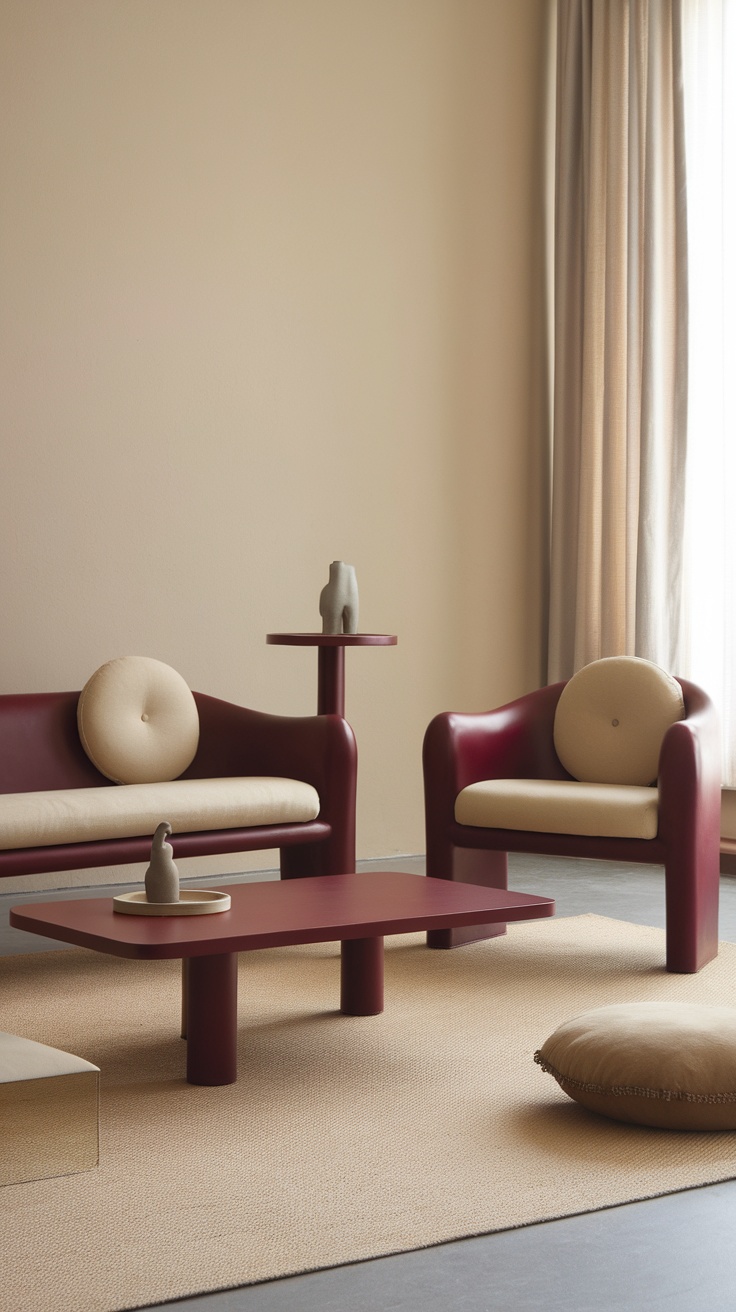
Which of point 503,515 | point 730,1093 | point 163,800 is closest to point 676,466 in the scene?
point 503,515

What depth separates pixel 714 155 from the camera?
5648 millimetres

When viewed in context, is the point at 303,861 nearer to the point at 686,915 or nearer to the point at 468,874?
the point at 468,874

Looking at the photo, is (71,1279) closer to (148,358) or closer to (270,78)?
(148,358)

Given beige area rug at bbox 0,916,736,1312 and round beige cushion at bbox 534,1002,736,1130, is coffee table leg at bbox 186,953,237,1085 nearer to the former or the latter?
beige area rug at bbox 0,916,736,1312

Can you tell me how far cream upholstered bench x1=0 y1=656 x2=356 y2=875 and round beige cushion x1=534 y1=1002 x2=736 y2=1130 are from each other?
1597 millimetres

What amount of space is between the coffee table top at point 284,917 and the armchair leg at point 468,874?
772mm

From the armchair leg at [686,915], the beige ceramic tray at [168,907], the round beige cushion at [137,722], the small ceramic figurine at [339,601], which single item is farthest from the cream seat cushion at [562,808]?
the beige ceramic tray at [168,907]

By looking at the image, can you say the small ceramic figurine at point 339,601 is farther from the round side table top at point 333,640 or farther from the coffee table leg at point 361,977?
the coffee table leg at point 361,977

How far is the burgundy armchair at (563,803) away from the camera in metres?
3.84

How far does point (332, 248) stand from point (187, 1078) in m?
3.78

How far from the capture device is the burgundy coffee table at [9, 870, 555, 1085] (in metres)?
2.71

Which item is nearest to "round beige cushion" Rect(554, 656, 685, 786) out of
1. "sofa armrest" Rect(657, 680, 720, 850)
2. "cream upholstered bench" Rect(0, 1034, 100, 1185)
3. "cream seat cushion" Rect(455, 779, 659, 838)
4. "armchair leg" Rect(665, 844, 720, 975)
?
"cream seat cushion" Rect(455, 779, 659, 838)

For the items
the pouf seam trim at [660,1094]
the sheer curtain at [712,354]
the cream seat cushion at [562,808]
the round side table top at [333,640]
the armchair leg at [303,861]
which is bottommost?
the pouf seam trim at [660,1094]

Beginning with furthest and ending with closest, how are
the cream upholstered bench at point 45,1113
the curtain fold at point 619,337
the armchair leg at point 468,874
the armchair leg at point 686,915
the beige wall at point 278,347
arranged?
the curtain fold at point 619,337 < the beige wall at point 278,347 < the armchair leg at point 468,874 < the armchair leg at point 686,915 < the cream upholstered bench at point 45,1113
